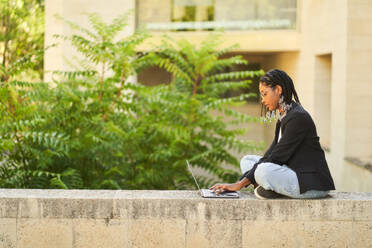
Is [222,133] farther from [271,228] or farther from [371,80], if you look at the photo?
[271,228]

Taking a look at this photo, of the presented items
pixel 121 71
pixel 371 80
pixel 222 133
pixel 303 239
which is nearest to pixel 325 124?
pixel 371 80

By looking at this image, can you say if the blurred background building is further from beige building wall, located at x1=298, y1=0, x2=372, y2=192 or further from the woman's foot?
the woman's foot

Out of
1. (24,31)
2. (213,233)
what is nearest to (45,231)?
(213,233)

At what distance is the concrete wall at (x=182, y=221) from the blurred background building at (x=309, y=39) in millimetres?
5346

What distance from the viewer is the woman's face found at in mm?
4664

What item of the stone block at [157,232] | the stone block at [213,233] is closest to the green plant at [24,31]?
the stone block at [157,232]

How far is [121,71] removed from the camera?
27.4ft

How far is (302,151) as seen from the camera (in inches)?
180

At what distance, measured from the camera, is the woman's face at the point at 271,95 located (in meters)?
4.66

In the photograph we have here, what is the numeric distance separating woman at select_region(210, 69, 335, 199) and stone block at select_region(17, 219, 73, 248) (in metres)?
1.42

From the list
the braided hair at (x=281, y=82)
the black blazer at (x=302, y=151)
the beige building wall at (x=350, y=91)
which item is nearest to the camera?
the black blazer at (x=302, y=151)

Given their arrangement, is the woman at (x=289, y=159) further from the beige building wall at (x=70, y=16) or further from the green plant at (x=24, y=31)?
the green plant at (x=24, y=31)

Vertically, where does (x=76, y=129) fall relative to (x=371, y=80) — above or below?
below

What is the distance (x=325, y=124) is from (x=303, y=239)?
8.77m
